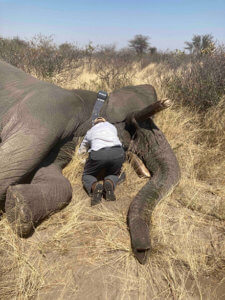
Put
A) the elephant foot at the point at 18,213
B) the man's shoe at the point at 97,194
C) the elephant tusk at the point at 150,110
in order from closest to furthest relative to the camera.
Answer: the elephant foot at the point at 18,213, the elephant tusk at the point at 150,110, the man's shoe at the point at 97,194

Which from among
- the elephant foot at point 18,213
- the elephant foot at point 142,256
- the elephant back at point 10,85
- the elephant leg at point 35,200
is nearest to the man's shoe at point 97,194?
the elephant leg at point 35,200

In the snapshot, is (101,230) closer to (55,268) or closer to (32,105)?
(55,268)

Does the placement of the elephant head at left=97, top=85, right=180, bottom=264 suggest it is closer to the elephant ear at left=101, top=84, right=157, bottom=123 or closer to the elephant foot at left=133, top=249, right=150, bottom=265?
the elephant ear at left=101, top=84, right=157, bottom=123

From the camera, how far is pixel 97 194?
3705 millimetres

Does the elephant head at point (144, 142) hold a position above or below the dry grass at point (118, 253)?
above

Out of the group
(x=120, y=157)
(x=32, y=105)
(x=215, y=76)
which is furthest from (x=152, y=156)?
(x=215, y=76)

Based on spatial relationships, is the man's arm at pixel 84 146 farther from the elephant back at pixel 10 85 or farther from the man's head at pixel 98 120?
the elephant back at pixel 10 85

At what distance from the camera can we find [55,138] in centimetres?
360

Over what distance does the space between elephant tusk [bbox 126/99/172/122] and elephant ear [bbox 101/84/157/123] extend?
170 mm

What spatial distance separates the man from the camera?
397 centimetres

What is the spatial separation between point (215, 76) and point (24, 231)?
4.96 meters

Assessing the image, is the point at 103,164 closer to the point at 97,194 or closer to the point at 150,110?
the point at 97,194

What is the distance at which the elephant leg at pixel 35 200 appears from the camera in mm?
2908

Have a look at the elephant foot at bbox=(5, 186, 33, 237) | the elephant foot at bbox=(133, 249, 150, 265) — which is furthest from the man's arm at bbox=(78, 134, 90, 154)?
the elephant foot at bbox=(133, 249, 150, 265)
